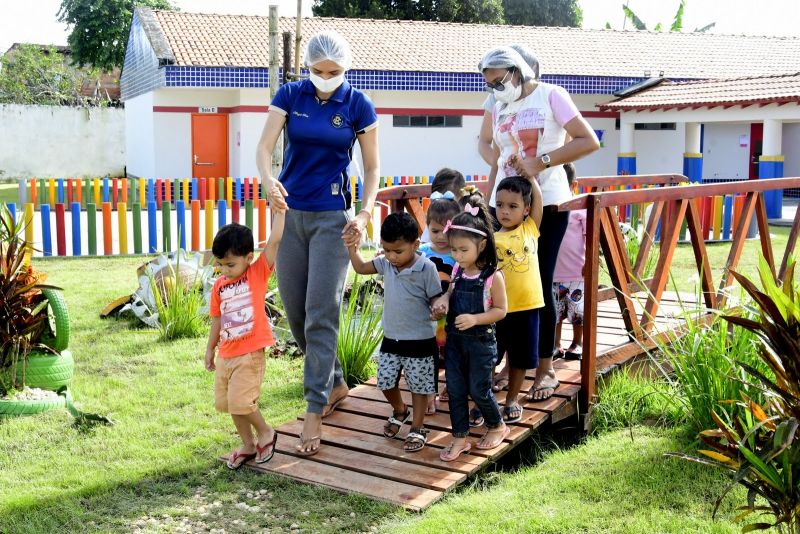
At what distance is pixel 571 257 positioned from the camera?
17.4 ft

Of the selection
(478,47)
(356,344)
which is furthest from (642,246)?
(478,47)

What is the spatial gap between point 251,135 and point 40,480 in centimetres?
1992

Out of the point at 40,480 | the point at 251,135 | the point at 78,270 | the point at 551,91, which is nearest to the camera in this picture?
the point at 40,480

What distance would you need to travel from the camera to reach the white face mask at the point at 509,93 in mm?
4473

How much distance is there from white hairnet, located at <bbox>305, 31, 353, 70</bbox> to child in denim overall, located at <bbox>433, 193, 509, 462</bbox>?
0.86 meters

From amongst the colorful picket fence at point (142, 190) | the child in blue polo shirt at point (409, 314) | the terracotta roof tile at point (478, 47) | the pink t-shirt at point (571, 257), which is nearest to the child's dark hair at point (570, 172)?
the pink t-shirt at point (571, 257)

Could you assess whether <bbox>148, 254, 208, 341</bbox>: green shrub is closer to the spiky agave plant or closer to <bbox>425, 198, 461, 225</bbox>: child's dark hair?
<bbox>425, 198, 461, 225</bbox>: child's dark hair

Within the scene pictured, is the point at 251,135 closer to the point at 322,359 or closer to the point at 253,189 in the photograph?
the point at 253,189

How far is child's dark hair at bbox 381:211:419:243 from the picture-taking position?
163 inches

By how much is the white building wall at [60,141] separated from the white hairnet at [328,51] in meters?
28.5

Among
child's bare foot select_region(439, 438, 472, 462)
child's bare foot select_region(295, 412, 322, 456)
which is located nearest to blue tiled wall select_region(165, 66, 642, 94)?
child's bare foot select_region(295, 412, 322, 456)

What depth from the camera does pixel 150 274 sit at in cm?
694

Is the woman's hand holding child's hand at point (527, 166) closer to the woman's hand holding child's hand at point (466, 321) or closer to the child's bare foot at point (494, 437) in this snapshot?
the woman's hand holding child's hand at point (466, 321)

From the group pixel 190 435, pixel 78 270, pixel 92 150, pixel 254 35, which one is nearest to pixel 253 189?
pixel 254 35
